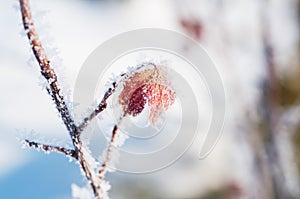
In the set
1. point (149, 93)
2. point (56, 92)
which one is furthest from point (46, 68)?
point (149, 93)

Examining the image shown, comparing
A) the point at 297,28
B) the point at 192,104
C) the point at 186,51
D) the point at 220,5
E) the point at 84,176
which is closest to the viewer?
the point at 84,176

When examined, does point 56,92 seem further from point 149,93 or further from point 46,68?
point 149,93

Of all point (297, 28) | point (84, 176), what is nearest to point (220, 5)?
point (84, 176)

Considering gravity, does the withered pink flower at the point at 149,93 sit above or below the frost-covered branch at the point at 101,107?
above

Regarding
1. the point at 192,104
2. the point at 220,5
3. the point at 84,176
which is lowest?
the point at 84,176

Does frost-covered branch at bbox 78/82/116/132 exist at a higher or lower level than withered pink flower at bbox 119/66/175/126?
lower

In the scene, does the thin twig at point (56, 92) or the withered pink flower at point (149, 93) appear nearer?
the thin twig at point (56, 92)

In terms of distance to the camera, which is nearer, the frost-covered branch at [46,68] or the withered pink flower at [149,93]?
the frost-covered branch at [46,68]

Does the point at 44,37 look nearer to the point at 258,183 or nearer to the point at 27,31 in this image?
the point at 27,31
